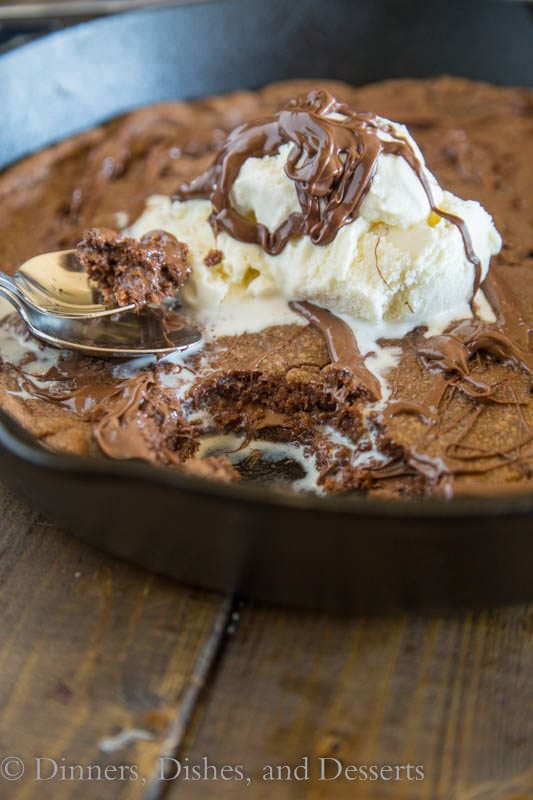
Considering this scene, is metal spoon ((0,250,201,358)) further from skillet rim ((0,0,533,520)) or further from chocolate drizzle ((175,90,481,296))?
skillet rim ((0,0,533,520))

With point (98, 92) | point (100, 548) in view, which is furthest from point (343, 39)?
Result: point (100, 548)

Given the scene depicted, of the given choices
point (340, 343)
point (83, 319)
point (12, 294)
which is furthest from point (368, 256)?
point (12, 294)

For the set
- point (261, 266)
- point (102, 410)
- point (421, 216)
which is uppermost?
point (421, 216)

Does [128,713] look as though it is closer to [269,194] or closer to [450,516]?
[450,516]

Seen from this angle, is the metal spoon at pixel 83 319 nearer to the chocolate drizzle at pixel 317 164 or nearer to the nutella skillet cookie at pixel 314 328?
the nutella skillet cookie at pixel 314 328

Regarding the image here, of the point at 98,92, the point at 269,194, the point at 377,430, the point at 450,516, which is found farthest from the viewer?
the point at 98,92

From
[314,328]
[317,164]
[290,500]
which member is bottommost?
[314,328]

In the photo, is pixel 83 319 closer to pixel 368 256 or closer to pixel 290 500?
pixel 368 256
